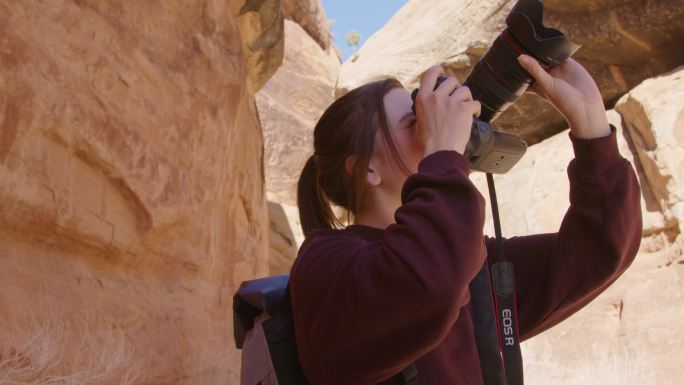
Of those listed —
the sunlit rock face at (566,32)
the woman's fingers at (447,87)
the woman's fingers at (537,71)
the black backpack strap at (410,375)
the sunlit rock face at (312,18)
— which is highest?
the sunlit rock face at (312,18)

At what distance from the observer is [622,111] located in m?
5.70

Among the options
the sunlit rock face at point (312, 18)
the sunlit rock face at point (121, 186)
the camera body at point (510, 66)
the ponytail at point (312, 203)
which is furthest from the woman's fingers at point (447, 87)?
the sunlit rock face at point (312, 18)

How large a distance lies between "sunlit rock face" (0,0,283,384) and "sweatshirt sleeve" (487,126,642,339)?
155 centimetres

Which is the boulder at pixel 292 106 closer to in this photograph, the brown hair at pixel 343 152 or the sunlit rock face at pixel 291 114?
the sunlit rock face at pixel 291 114

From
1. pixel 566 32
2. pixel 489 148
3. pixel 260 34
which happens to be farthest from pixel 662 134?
pixel 489 148

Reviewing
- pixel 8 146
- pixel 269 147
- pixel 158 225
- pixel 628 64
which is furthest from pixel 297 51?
pixel 8 146

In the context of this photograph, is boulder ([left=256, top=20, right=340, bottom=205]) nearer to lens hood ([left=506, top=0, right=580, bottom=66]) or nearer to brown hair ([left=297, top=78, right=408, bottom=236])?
brown hair ([left=297, top=78, right=408, bottom=236])

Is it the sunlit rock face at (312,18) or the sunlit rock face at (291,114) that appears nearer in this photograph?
the sunlit rock face at (291,114)

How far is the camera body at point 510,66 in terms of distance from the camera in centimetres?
128

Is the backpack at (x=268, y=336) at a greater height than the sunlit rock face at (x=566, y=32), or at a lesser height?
lesser

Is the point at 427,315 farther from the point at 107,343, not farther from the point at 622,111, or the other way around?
the point at 622,111

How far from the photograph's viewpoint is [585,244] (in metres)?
1.29

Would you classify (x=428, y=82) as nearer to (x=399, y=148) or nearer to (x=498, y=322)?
(x=399, y=148)

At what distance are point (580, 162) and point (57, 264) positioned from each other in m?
1.85
